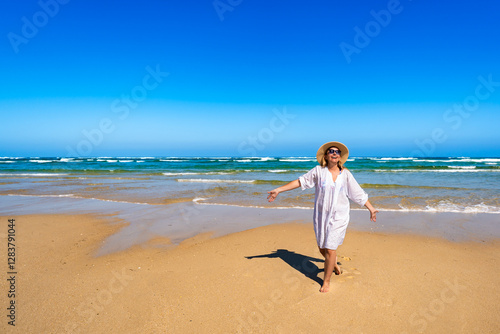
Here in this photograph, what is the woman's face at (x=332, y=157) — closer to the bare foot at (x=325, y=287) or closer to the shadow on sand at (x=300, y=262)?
the bare foot at (x=325, y=287)

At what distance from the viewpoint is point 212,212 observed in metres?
8.12

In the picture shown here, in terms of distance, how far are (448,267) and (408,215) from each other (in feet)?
12.5

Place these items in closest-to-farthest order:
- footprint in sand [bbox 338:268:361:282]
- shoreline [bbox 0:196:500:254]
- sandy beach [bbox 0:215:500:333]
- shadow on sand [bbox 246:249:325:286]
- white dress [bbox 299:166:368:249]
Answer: sandy beach [bbox 0:215:500:333], white dress [bbox 299:166:368:249], footprint in sand [bbox 338:268:361:282], shadow on sand [bbox 246:249:325:286], shoreline [bbox 0:196:500:254]

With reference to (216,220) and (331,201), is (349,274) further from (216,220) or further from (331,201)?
(216,220)

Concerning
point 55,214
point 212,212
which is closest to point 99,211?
point 55,214

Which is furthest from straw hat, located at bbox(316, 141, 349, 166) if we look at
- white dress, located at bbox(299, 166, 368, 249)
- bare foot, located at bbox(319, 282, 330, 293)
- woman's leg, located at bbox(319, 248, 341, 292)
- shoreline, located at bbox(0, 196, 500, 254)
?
shoreline, located at bbox(0, 196, 500, 254)

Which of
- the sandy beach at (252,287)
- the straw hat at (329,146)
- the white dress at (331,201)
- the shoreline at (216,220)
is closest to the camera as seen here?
the sandy beach at (252,287)

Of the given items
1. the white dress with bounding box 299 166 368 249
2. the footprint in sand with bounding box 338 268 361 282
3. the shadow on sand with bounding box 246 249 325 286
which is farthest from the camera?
the shadow on sand with bounding box 246 249 325 286

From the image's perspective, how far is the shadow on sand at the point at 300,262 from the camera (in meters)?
3.94

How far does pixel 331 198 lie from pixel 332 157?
51 cm

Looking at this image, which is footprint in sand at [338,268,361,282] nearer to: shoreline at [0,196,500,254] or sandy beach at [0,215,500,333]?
sandy beach at [0,215,500,333]

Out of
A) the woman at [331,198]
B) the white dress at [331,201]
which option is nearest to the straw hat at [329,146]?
the woman at [331,198]

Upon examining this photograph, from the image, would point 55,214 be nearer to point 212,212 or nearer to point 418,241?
point 212,212

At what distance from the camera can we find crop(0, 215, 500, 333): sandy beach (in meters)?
2.85
